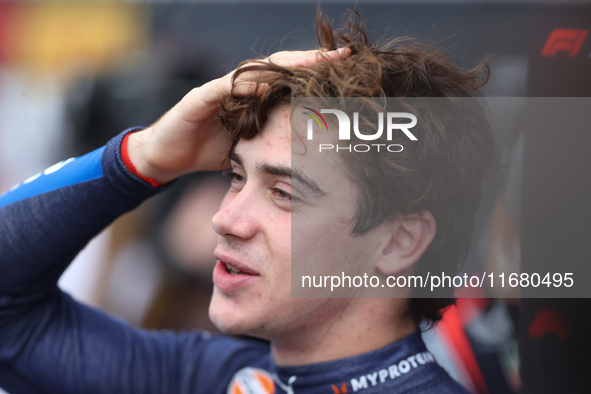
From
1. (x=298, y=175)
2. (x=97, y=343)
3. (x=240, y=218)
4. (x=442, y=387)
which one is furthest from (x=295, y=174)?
(x=97, y=343)

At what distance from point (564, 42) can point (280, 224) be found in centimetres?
54

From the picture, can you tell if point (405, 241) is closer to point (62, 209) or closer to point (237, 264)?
point (237, 264)

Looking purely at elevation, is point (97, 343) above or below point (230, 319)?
→ below

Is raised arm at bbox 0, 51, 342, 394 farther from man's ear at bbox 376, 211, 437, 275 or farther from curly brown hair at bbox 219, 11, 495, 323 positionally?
man's ear at bbox 376, 211, 437, 275

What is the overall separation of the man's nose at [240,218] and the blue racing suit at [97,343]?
0.25 metres

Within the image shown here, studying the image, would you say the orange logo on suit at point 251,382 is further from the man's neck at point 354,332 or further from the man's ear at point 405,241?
the man's ear at point 405,241

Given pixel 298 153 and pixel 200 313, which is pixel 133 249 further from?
pixel 298 153

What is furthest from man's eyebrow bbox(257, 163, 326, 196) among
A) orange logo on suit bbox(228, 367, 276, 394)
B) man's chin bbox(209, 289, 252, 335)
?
orange logo on suit bbox(228, 367, 276, 394)

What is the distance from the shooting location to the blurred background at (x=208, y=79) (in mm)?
744

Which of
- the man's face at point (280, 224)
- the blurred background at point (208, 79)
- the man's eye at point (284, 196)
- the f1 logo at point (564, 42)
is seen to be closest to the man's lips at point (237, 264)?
the man's face at point (280, 224)

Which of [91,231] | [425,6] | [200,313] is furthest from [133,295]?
[425,6]

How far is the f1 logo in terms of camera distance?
73 cm

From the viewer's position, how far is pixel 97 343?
1.08 meters

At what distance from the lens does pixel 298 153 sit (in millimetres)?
741
